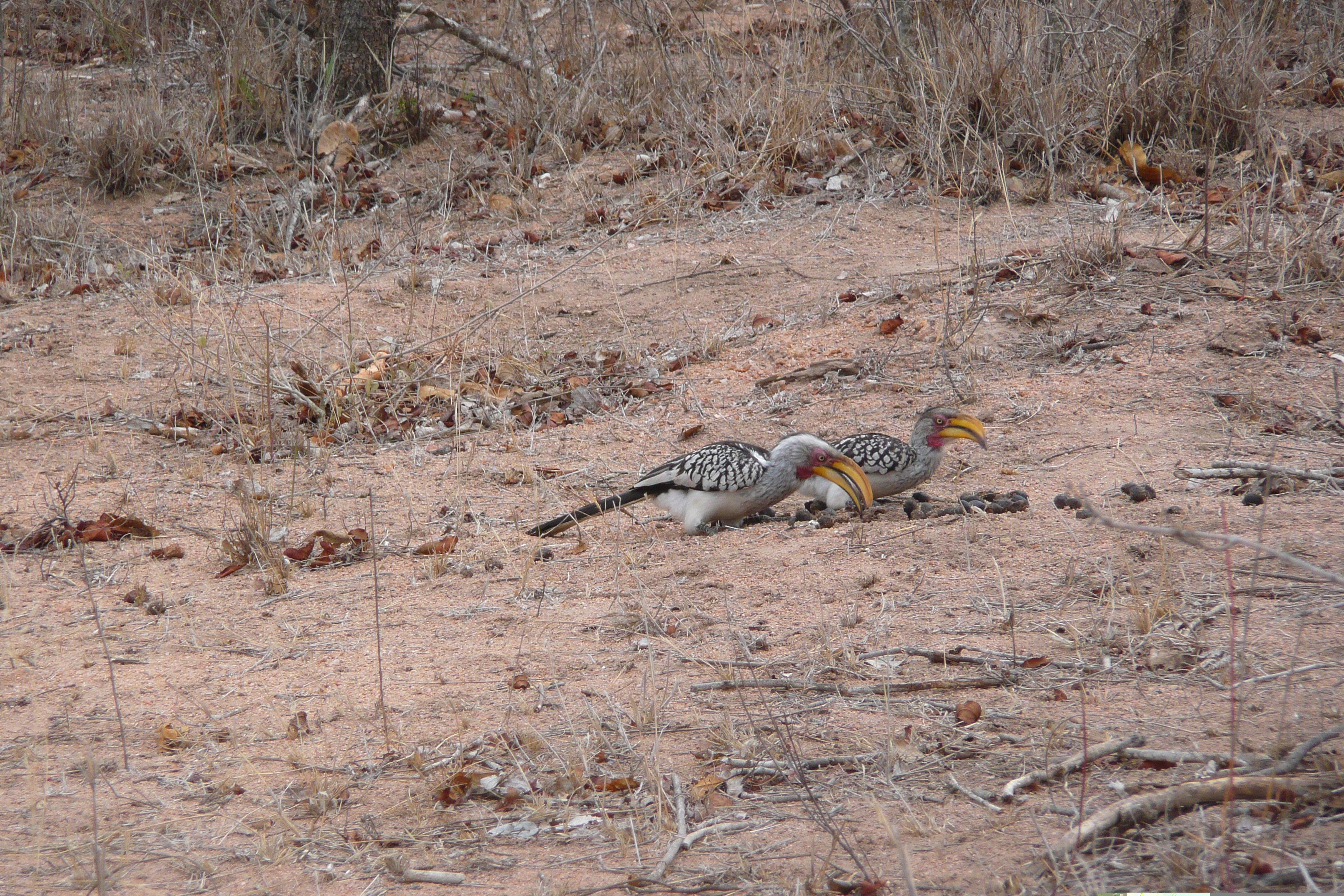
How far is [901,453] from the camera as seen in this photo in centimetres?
477

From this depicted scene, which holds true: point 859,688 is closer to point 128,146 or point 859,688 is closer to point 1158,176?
point 1158,176

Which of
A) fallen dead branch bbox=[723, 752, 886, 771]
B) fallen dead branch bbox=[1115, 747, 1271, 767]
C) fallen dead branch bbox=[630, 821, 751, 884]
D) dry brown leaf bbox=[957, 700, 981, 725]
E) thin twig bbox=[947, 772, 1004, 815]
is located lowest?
fallen dead branch bbox=[630, 821, 751, 884]

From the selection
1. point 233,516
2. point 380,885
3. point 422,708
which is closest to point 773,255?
point 233,516

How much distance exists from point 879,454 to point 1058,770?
2271 mm

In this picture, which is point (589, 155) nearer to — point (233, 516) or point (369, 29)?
point (369, 29)

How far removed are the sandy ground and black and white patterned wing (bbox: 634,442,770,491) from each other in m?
0.23

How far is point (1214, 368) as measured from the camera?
5.37m

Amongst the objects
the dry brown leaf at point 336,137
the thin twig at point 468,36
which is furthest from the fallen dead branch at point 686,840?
the thin twig at point 468,36

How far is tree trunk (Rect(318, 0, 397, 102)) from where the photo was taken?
9.27m

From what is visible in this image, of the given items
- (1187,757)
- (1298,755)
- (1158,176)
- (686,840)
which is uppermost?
(1158,176)

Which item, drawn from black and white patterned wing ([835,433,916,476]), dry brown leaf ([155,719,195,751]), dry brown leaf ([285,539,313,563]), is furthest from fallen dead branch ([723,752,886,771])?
dry brown leaf ([285,539,313,563])

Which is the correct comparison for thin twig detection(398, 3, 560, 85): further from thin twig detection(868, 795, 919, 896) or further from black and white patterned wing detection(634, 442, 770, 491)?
thin twig detection(868, 795, 919, 896)

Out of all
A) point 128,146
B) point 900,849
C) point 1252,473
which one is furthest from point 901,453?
point 128,146

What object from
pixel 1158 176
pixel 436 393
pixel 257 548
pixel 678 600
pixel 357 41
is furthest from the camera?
pixel 357 41
